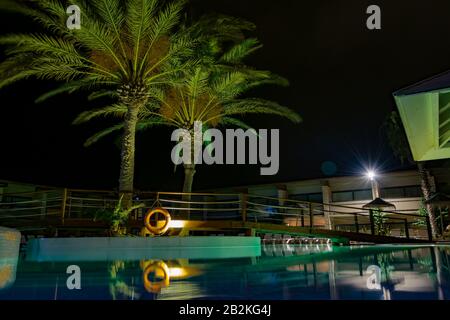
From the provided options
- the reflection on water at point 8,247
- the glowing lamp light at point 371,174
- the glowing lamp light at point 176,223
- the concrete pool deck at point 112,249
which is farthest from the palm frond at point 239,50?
the glowing lamp light at point 371,174

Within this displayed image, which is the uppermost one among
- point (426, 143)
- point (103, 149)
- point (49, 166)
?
point (103, 149)

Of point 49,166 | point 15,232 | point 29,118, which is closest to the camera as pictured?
point 15,232

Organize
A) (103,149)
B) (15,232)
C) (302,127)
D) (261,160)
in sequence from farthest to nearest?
(302,127) < (261,160) < (103,149) < (15,232)

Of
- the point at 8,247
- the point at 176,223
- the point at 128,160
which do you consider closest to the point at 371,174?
the point at 176,223

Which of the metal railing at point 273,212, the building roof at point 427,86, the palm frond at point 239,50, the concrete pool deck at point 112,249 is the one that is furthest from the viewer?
the palm frond at point 239,50

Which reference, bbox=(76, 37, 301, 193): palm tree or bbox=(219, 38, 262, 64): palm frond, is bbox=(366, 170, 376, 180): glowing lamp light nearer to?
bbox=(76, 37, 301, 193): palm tree

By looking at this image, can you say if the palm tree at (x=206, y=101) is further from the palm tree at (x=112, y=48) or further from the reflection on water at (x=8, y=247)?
the reflection on water at (x=8, y=247)

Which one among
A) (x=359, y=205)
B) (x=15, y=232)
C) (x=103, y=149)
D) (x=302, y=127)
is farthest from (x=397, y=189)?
(x=15, y=232)

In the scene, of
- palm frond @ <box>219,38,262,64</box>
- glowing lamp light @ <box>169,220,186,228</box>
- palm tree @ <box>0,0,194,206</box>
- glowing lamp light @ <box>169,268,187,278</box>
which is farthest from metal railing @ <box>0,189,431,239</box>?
glowing lamp light @ <box>169,268,187,278</box>

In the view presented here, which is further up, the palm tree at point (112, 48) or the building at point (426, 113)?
the palm tree at point (112, 48)

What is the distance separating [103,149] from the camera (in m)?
23.4

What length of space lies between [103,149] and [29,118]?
16.1ft

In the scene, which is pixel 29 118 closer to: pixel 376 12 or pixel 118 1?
pixel 118 1

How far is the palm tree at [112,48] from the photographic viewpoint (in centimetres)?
952
